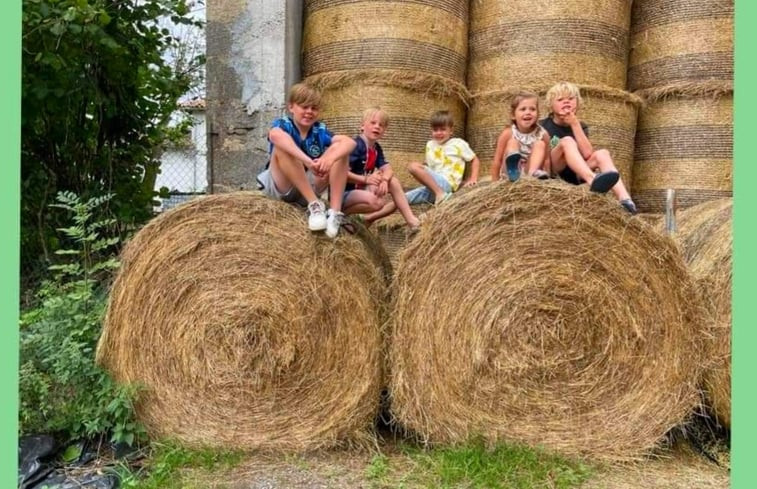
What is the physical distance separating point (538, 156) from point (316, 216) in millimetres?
1294

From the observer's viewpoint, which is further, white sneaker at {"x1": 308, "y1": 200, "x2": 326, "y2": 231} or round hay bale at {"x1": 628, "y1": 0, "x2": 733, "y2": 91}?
round hay bale at {"x1": 628, "y1": 0, "x2": 733, "y2": 91}

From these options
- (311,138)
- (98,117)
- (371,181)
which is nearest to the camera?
(311,138)

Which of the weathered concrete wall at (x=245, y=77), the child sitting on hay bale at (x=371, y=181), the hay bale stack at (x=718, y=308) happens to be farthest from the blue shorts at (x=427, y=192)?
the hay bale stack at (x=718, y=308)

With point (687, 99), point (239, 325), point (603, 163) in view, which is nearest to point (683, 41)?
point (687, 99)

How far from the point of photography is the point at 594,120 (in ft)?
16.6

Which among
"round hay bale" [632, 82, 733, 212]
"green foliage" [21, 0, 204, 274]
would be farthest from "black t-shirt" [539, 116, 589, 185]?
"green foliage" [21, 0, 204, 274]

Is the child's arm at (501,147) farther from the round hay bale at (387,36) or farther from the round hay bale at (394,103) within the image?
the round hay bale at (387,36)

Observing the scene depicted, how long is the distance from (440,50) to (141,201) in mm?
3006

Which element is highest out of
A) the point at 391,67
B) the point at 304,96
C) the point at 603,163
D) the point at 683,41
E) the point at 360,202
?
the point at 683,41

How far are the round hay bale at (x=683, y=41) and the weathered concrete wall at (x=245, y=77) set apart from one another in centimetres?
300

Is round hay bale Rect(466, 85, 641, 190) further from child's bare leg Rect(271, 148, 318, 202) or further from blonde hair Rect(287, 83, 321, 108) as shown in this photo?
child's bare leg Rect(271, 148, 318, 202)

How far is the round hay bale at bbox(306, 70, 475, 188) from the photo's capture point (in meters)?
4.86

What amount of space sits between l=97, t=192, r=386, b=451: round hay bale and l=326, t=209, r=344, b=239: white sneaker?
62mm

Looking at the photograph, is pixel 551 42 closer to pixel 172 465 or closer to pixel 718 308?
pixel 718 308
